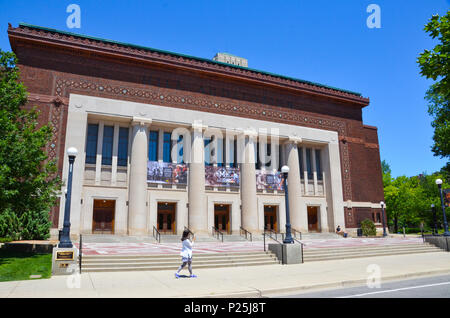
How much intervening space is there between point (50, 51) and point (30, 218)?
13.9 m

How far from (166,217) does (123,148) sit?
24.2 ft

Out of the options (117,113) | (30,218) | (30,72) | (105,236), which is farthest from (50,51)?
(105,236)

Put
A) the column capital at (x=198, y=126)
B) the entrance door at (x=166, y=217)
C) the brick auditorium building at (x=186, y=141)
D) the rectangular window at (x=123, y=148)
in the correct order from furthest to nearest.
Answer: the column capital at (x=198, y=126) < the entrance door at (x=166, y=217) < the rectangular window at (x=123, y=148) < the brick auditorium building at (x=186, y=141)

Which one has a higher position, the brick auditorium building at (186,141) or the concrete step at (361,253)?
the brick auditorium building at (186,141)

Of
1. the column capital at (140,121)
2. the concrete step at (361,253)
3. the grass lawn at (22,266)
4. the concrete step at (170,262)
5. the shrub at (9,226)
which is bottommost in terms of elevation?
the concrete step at (361,253)

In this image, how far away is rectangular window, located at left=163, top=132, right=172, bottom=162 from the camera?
31.2 m

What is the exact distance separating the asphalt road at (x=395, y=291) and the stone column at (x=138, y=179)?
69.3 ft

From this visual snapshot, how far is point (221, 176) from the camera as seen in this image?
32.4 metres

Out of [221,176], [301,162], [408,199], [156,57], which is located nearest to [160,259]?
[221,176]

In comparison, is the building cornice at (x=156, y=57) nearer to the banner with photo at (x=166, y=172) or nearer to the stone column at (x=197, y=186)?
the stone column at (x=197, y=186)

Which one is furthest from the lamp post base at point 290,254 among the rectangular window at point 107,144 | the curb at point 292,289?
the rectangular window at point 107,144

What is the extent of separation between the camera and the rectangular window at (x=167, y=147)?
31.2m

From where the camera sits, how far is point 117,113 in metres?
28.8

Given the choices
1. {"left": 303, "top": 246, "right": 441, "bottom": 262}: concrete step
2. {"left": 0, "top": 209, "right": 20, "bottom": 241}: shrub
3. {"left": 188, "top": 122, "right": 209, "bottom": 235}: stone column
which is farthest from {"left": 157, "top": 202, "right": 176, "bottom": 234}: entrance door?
{"left": 303, "top": 246, "right": 441, "bottom": 262}: concrete step
